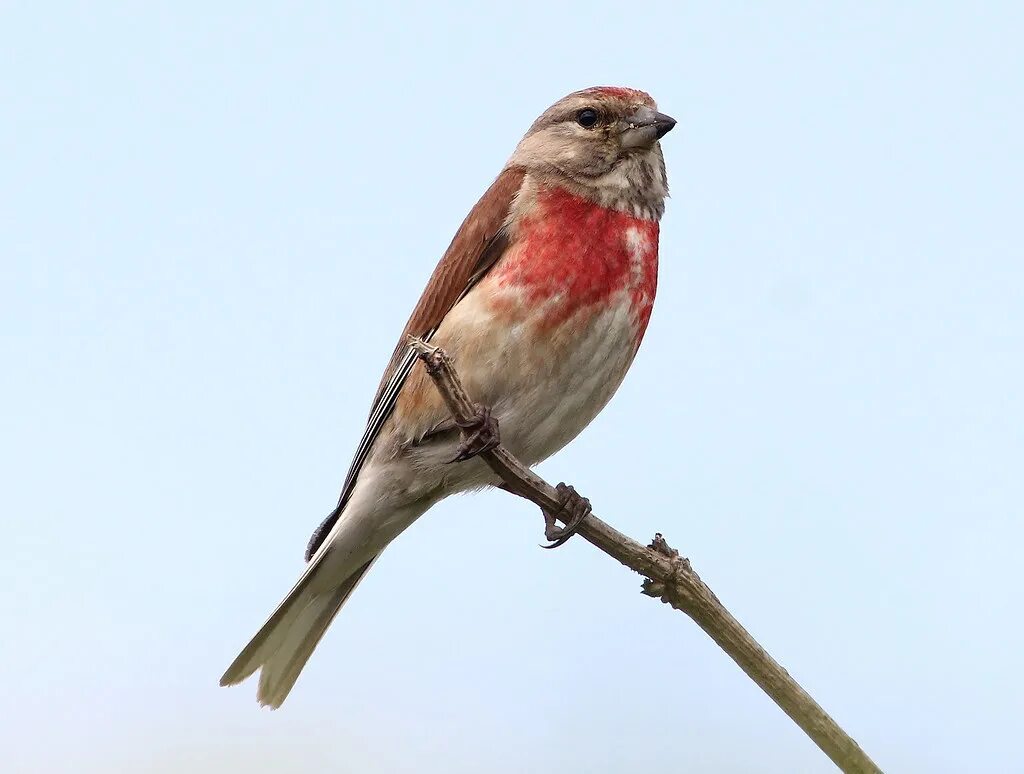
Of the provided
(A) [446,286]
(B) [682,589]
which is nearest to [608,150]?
(A) [446,286]

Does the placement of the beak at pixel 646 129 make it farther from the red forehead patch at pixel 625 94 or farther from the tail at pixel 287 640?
the tail at pixel 287 640

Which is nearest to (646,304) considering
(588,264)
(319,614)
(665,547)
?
(588,264)

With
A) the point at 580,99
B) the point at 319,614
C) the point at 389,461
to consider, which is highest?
the point at 580,99

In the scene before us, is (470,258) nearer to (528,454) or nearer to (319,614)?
(528,454)

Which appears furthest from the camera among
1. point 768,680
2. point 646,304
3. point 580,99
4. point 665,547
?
point 580,99

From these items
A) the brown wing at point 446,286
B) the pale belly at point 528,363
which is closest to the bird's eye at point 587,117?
the brown wing at point 446,286

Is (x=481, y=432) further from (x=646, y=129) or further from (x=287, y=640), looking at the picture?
(x=646, y=129)
